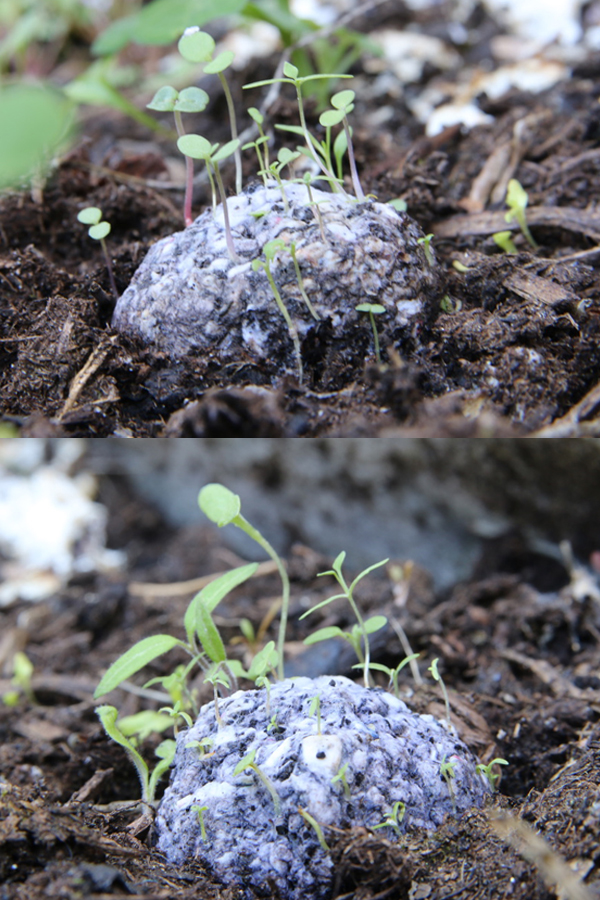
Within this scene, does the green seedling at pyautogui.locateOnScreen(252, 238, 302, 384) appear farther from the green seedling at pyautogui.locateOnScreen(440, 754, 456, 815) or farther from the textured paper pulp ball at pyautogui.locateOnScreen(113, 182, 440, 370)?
the green seedling at pyautogui.locateOnScreen(440, 754, 456, 815)

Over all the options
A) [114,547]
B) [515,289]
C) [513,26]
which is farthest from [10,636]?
[513,26]

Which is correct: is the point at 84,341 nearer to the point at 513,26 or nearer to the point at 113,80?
the point at 113,80

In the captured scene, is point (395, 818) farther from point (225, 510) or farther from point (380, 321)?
point (380, 321)

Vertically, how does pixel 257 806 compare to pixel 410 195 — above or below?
below

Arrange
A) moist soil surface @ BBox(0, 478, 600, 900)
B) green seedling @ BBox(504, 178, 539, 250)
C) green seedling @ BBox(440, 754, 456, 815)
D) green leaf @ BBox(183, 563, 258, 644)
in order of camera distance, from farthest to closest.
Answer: green seedling @ BBox(504, 178, 539, 250), green leaf @ BBox(183, 563, 258, 644), green seedling @ BBox(440, 754, 456, 815), moist soil surface @ BBox(0, 478, 600, 900)

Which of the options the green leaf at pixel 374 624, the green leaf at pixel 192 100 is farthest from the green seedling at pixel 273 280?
the green leaf at pixel 374 624

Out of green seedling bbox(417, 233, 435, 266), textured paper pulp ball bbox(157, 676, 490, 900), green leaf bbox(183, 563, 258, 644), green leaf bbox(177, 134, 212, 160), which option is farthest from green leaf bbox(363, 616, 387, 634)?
green leaf bbox(177, 134, 212, 160)
